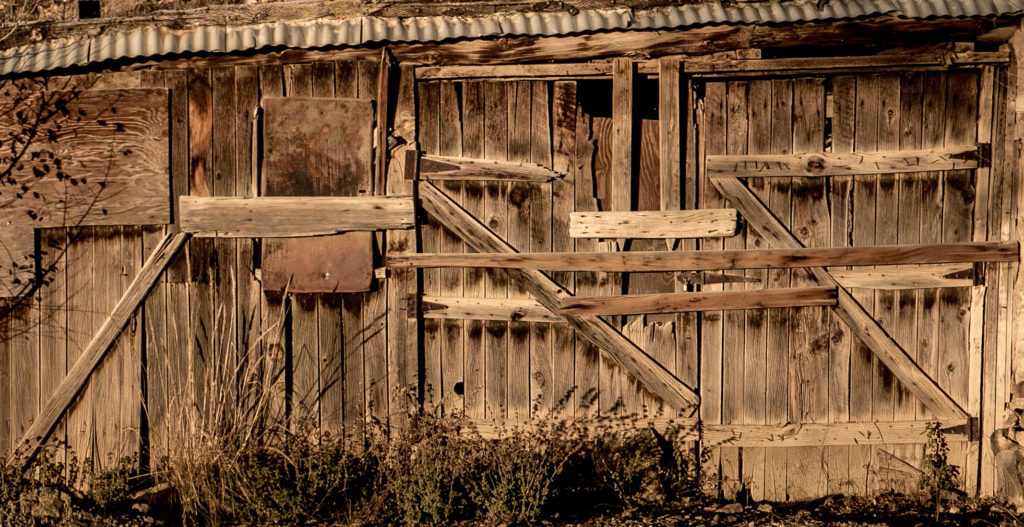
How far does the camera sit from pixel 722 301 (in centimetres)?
553

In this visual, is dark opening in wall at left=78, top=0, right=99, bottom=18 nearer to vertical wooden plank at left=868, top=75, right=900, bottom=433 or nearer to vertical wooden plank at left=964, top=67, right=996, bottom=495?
vertical wooden plank at left=868, top=75, right=900, bottom=433

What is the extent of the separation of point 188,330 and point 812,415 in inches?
165

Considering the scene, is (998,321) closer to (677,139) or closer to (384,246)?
(677,139)

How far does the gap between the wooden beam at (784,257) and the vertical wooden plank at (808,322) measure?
155mm

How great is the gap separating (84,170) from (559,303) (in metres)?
3.25

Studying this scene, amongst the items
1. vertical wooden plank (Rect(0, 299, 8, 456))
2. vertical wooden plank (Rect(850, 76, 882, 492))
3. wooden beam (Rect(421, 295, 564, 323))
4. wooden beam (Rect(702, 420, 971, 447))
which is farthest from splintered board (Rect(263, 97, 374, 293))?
vertical wooden plank (Rect(850, 76, 882, 492))

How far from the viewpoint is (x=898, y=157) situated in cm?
545

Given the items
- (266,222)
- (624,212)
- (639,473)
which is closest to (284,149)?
(266,222)

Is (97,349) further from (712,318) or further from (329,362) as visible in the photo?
(712,318)

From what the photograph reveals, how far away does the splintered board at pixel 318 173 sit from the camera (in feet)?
18.1

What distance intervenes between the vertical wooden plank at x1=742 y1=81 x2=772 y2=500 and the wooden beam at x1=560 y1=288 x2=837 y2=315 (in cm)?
11

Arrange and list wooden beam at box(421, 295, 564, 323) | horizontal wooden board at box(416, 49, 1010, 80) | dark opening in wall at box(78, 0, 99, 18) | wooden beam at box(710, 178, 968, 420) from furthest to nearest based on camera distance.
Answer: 1. dark opening in wall at box(78, 0, 99, 18)
2. wooden beam at box(421, 295, 564, 323)
3. wooden beam at box(710, 178, 968, 420)
4. horizontal wooden board at box(416, 49, 1010, 80)

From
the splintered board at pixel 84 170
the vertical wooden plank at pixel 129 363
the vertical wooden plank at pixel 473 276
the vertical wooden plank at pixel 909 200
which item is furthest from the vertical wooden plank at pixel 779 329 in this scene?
the vertical wooden plank at pixel 129 363

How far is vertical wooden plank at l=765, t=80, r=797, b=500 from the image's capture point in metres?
5.52
